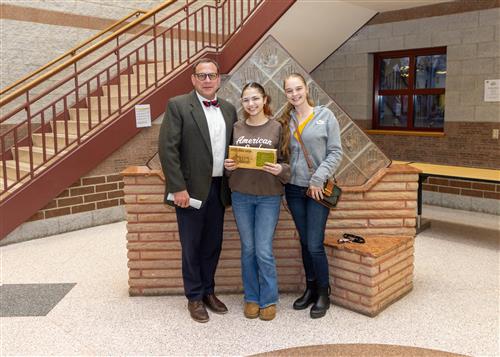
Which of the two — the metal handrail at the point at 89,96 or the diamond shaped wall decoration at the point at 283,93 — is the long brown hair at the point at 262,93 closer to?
the diamond shaped wall decoration at the point at 283,93

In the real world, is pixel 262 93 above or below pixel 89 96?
below

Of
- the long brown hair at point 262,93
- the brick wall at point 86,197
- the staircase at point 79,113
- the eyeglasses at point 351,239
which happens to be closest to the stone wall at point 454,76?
the staircase at point 79,113

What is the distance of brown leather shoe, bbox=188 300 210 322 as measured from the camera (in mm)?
2883

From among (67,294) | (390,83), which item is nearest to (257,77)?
(67,294)

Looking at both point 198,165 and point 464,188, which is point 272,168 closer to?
point 198,165

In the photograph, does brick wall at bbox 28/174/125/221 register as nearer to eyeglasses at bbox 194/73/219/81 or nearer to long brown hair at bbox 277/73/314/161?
eyeglasses at bbox 194/73/219/81

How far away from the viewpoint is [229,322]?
2.88 meters

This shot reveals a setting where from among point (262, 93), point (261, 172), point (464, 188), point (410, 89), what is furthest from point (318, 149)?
point (410, 89)

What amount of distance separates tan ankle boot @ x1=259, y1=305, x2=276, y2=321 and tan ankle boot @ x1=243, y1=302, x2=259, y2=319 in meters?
0.04

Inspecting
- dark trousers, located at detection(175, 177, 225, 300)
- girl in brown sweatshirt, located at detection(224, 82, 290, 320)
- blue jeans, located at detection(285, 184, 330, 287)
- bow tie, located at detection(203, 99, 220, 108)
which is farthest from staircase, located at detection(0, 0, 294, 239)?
blue jeans, located at detection(285, 184, 330, 287)

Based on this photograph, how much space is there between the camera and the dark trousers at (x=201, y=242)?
2822mm

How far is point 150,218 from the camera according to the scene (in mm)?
3260

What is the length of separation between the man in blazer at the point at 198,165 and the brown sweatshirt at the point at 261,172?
0.54 feet

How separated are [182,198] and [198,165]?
218 millimetres
